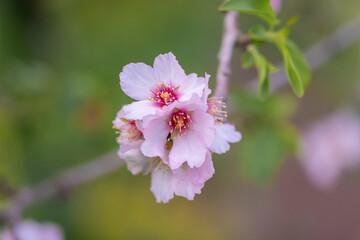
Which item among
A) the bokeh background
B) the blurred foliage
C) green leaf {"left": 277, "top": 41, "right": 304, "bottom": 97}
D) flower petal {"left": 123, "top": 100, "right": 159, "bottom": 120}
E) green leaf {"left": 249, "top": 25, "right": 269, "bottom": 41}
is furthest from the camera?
the bokeh background

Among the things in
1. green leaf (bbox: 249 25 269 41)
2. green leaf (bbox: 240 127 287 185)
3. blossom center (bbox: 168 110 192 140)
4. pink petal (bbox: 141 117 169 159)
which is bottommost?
pink petal (bbox: 141 117 169 159)

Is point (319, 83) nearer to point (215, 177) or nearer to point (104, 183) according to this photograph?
point (215, 177)

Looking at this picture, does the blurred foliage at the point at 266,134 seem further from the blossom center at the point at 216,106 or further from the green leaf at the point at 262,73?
the blossom center at the point at 216,106

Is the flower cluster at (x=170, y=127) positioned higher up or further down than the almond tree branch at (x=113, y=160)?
further down

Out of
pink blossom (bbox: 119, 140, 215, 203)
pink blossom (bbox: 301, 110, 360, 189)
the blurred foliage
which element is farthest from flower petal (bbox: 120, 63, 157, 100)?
pink blossom (bbox: 301, 110, 360, 189)

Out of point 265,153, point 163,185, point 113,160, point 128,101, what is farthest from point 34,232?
point 128,101

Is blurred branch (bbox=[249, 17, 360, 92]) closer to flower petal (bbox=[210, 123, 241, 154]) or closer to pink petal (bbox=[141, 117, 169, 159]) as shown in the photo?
flower petal (bbox=[210, 123, 241, 154])

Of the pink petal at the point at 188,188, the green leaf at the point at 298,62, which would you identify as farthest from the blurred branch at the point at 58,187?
the green leaf at the point at 298,62

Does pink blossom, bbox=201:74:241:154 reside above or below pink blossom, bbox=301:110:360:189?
below
